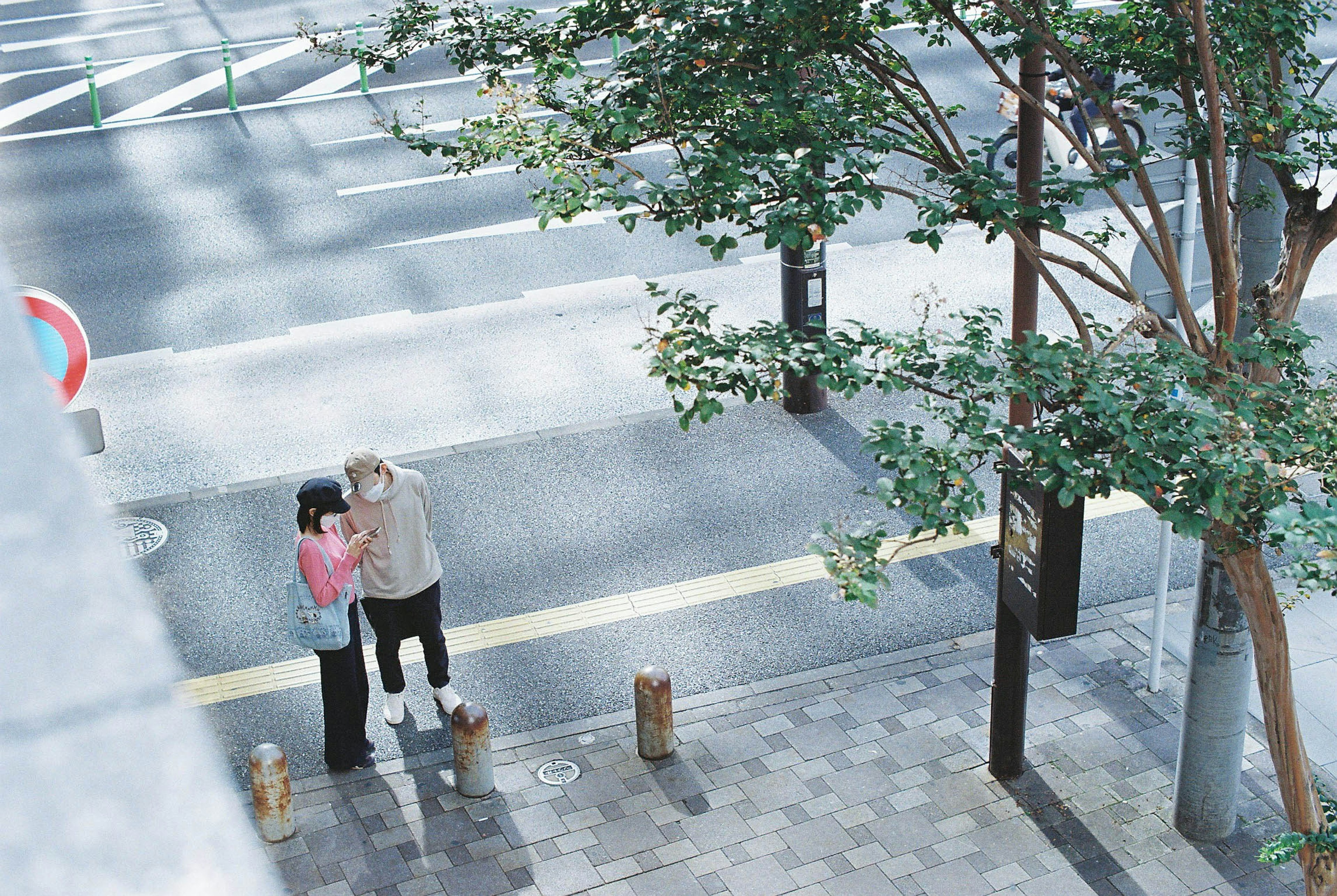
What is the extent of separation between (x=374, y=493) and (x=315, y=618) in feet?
2.18

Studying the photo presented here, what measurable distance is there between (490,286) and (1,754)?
1245 cm

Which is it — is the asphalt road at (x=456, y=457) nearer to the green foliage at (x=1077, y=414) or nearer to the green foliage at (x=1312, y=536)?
the green foliage at (x=1077, y=414)

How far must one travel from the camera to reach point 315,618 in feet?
21.7

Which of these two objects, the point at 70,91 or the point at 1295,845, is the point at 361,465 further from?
the point at 70,91

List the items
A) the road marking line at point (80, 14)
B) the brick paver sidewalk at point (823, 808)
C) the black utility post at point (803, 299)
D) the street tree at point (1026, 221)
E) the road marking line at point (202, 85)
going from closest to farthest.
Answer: the street tree at point (1026, 221) < the brick paver sidewalk at point (823, 808) < the black utility post at point (803, 299) < the road marking line at point (202, 85) < the road marking line at point (80, 14)

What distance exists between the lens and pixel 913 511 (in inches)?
160

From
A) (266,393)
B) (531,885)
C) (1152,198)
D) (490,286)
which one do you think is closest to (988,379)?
(1152,198)

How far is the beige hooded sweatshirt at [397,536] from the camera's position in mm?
6738

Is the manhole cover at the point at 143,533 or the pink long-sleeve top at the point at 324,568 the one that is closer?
the pink long-sleeve top at the point at 324,568

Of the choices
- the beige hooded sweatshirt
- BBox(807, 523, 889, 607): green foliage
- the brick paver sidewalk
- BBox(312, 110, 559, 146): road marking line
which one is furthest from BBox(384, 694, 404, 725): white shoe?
BBox(312, 110, 559, 146): road marking line

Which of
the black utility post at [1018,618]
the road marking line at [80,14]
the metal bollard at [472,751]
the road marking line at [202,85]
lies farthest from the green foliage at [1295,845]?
the road marking line at [80,14]

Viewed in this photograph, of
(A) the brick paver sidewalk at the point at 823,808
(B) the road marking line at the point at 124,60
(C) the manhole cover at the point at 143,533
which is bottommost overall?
(A) the brick paver sidewalk at the point at 823,808

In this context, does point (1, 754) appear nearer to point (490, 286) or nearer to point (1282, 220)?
point (1282, 220)

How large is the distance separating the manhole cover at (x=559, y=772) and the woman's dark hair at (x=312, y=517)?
163 cm
